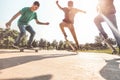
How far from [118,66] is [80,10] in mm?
6303

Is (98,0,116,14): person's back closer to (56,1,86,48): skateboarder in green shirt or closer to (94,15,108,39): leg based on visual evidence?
(94,15,108,39): leg

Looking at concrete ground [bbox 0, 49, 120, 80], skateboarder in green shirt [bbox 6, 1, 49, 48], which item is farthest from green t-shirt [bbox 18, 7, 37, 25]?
concrete ground [bbox 0, 49, 120, 80]

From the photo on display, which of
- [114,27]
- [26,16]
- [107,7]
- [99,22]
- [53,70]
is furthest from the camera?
[26,16]

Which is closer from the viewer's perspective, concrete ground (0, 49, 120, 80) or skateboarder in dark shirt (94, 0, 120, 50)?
concrete ground (0, 49, 120, 80)

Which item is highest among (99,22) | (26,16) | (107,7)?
(26,16)

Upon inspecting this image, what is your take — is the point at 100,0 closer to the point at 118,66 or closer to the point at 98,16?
the point at 98,16

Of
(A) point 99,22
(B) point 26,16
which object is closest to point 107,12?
(A) point 99,22

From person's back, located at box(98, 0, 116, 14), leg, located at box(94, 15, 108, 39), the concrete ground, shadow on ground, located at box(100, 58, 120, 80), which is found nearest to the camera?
the concrete ground

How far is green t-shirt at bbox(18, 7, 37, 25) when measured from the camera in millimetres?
14094

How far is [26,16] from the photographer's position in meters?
14.2

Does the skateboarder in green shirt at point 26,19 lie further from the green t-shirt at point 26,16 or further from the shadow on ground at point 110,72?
the shadow on ground at point 110,72

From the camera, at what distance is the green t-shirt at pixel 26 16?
1409cm

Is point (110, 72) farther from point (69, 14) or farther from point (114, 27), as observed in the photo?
point (69, 14)

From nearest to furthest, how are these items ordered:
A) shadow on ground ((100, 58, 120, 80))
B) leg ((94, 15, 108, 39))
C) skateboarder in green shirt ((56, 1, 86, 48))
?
1. shadow on ground ((100, 58, 120, 80))
2. leg ((94, 15, 108, 39))
3. skateboarder in green shirt ((56, 1, 86, 48))
